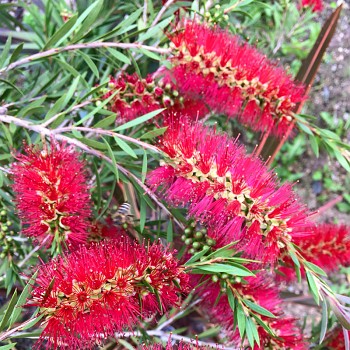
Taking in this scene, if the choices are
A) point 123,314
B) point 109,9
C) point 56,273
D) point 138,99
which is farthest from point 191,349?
point 109,9

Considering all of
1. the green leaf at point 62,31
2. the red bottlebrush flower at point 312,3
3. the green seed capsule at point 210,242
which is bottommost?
the green seed capsule at point 210,242

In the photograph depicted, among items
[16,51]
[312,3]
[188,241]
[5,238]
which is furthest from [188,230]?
[312,3]

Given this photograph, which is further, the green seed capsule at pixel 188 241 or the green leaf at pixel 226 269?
the green seed capsule at pixel 188 241

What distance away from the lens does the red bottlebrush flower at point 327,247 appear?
3.57ft

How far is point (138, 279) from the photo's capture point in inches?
29.7

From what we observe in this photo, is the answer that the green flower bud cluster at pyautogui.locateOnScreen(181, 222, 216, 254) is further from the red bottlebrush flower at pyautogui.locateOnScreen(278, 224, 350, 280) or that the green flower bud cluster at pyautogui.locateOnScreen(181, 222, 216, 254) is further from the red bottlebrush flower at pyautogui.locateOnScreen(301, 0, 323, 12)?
the red bottlebrush flower at pyautogui.locateOnScreen(301, 0, 323, 12)

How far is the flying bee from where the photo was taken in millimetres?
984

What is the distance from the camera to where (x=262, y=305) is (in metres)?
0.88

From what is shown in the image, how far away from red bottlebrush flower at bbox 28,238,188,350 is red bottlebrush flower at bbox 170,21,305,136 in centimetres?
33

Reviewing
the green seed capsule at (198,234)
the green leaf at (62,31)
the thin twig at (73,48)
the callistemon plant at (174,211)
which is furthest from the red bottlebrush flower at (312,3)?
the green seed capsule at (198,234)

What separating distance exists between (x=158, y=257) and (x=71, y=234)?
155 millimetres

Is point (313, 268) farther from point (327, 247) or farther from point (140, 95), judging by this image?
point (140, 95)

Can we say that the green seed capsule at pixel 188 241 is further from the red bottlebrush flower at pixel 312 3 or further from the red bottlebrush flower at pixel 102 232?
the red bottlebrush flower at pixel 312 3

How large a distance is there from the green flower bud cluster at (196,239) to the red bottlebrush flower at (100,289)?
0.28ft
